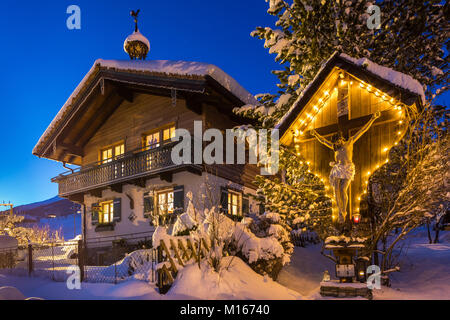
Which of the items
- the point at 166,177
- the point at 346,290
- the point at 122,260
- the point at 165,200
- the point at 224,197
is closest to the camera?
the point at 346,290

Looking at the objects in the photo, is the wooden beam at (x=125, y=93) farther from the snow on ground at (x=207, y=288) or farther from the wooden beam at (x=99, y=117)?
the snow on ground at (x=207, y=288)

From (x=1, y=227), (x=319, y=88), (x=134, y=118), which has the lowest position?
(x=1, y=227)

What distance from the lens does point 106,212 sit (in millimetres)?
18531

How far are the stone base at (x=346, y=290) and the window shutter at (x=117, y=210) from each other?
1377 cm

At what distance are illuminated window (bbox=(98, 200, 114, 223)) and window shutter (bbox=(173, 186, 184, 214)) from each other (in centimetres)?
563

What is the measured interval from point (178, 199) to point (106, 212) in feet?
21.3

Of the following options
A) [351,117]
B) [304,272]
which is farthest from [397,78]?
[304,272]

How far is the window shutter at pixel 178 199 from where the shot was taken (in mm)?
14398

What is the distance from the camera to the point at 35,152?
19.3 metres

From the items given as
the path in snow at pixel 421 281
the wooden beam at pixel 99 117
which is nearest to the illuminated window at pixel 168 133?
the wooden beam at pixel 99 117

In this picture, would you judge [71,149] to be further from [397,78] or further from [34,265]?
[397,78]
